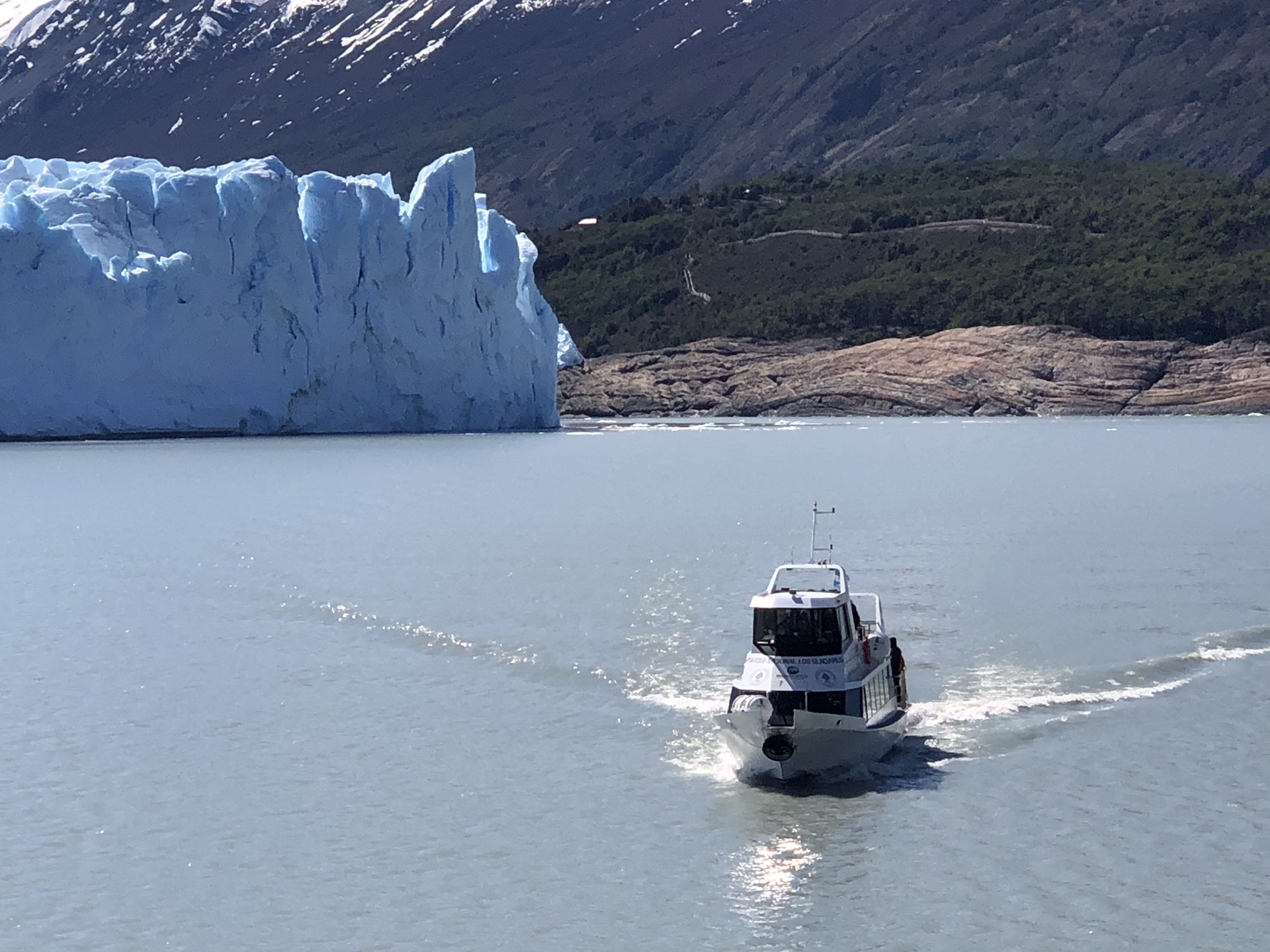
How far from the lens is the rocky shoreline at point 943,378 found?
91.2 m

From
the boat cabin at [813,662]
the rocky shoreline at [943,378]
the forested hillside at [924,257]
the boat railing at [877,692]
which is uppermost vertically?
the forested hillside at [924,257]

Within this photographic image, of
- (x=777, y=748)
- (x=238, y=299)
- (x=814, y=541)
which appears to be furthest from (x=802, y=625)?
(x=238, y=299)

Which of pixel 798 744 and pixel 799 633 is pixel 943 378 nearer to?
pixel 799 633

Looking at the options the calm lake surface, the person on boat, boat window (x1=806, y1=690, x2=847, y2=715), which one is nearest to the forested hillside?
the calm lake surface

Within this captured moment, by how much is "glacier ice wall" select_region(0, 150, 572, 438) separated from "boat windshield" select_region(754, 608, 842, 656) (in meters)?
45.2

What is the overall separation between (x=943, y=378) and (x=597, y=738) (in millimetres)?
75493

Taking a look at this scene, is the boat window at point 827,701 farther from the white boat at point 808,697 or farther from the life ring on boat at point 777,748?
the life ring on boat at point 777,748

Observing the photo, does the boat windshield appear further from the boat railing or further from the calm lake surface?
the calm lake surface

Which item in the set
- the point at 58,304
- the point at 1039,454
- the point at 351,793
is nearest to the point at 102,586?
the point at 351,793

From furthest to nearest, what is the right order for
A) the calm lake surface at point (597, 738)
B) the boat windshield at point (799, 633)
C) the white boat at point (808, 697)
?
the boat windshield at point (799, 633), the white boat at point (808, 697), the calm lake surface at point (597, 738)

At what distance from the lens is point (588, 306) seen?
12094cm

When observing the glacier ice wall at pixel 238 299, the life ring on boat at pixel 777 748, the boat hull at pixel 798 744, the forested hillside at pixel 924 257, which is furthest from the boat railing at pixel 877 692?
the forested hillside at pixel 924 257

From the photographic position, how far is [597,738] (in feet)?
68.0

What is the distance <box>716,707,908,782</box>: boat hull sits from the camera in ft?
61.2
